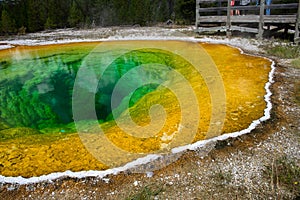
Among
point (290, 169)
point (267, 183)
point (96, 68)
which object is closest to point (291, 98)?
point (290, 169)

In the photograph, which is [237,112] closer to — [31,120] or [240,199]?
[240,199]

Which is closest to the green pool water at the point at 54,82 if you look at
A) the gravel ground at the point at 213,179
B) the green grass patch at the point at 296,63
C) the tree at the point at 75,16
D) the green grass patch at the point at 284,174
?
the gravel ground at the point at 213,179

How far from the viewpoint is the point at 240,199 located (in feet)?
12.9

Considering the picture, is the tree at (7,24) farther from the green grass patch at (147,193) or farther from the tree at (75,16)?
the green grass patch at (147,193)

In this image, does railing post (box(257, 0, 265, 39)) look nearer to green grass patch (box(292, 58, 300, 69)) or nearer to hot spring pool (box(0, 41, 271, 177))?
hot spring pool (box(0, 41, 271, 177))

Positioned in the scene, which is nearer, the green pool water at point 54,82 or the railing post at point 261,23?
the green pool water at point 54,82

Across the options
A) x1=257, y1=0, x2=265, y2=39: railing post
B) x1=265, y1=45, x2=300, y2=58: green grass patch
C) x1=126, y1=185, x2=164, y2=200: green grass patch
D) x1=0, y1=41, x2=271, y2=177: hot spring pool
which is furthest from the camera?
x1=257, y1=0, x2=265, y2=39: railing post

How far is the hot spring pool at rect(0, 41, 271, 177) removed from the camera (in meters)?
5.60

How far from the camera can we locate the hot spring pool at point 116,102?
18.4 ft

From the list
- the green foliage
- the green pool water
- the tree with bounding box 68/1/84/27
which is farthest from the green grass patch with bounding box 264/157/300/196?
the tree with bounding box 68/1/84/27

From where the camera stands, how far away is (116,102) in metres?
9.05

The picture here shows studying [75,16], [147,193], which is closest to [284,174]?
[147,193]

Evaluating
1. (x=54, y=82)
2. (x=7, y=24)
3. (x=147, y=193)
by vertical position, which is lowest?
(x=147, y=193)

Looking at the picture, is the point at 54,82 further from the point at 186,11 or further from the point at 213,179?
the point at 186,11
